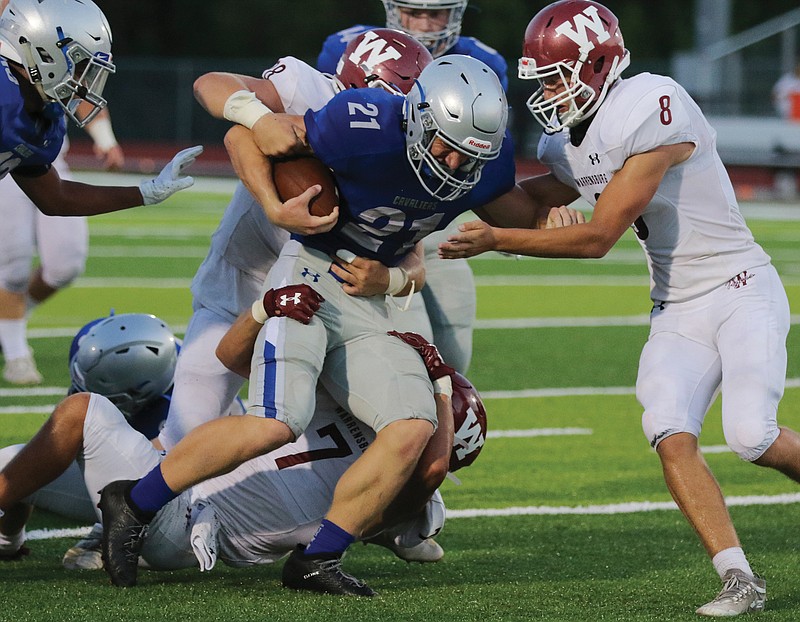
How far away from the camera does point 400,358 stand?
358 cm

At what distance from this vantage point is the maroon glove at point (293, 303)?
3484mm

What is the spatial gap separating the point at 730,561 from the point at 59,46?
85.0 inches

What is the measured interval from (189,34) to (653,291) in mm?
25928

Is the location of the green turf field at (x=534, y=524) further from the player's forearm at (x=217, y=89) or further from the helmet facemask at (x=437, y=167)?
the player's forearm at (x=217, y=89)

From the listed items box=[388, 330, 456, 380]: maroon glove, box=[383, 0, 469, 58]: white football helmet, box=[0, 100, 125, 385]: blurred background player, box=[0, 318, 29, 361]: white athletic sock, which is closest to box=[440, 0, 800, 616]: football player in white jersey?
box=[388, 330, 456, 380]: maroon glove

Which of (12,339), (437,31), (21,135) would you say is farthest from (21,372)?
(21,135)

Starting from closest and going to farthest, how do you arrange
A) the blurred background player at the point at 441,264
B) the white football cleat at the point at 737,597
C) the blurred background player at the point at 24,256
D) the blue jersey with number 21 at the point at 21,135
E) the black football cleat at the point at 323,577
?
1. the white football cleat at the point at 737,597
2. the black football cleat at the point at 323,577
3. the blue jersey with number 21 at the point at 21,135
4. the blurred background player at the point at 441,264
5. the blurred background player at the point at 24,256

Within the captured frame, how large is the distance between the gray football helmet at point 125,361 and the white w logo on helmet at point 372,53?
1.03 meters

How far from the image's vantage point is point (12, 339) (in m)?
6.42

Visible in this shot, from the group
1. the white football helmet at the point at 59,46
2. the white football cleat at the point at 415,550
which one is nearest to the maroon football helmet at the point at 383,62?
the white football helmet at the point at 59,46

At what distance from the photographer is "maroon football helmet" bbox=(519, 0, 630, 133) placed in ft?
12.4

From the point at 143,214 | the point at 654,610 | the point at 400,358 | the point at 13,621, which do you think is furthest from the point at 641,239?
the point at 143,214

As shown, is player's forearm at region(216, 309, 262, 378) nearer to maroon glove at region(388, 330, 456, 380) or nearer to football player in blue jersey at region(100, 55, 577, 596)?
football player in blue jersey at region(100, 55, 577, 596)

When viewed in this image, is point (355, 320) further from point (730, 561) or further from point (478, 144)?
point (730, 561)
